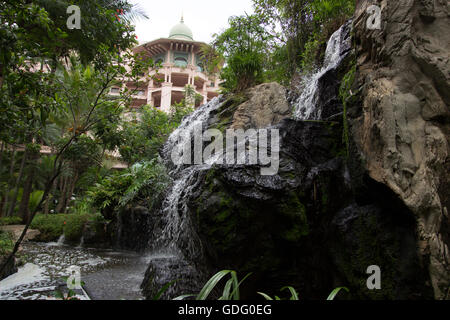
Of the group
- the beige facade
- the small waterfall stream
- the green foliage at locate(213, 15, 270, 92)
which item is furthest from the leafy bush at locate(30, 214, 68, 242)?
the beige facade

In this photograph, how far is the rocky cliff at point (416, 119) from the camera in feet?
8.32

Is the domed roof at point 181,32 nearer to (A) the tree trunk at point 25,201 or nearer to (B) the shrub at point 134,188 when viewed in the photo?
(A) the tree trunk at point 25,201

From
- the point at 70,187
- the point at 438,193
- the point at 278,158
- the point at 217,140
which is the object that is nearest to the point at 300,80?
the point at 217,140

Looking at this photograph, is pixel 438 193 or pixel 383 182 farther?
pixel 383 182

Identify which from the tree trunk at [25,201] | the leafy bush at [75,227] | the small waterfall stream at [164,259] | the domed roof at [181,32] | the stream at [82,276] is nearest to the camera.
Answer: the stream at [82,276]

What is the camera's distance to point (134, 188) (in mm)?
7926

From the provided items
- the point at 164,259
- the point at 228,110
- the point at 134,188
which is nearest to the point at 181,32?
the point at 228,110

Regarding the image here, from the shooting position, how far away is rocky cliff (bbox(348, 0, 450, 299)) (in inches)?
99.9

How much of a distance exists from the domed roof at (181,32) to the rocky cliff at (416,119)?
28.3 metres

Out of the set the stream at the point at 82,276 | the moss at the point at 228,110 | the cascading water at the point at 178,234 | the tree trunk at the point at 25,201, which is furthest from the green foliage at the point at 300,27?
the tree trunk at the point at 25,201

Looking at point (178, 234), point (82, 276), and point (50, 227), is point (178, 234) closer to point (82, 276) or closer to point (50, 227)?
point (82, 276)

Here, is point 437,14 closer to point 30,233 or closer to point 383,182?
point 383,182
